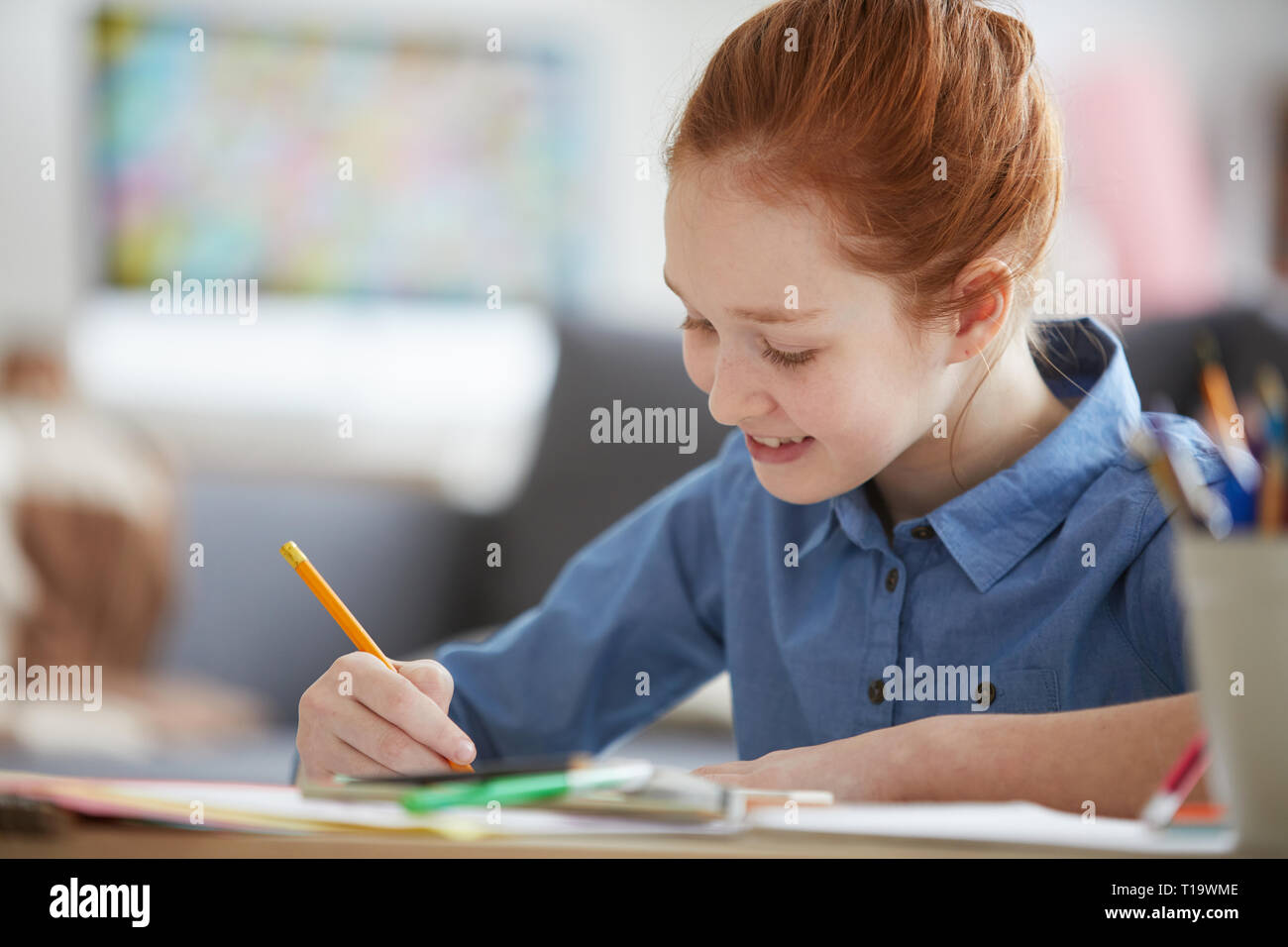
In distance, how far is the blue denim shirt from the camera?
0.65 m

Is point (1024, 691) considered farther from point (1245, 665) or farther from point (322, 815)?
point (322, 815)

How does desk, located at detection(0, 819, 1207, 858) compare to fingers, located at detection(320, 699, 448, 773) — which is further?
fingers, located at detection(320, 699, 448, 773)

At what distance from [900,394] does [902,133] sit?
0.13 m

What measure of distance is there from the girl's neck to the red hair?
7 centimetres

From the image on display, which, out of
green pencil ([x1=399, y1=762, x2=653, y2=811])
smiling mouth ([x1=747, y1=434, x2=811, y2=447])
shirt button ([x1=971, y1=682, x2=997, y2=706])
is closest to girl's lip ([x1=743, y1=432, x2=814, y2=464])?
smiling mouth ([x1=747, y1=434, x2=811, y2=447])

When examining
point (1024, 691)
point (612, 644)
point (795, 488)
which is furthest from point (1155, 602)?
point (612, 644)

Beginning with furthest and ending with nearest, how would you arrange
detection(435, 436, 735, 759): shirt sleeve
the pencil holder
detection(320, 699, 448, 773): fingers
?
detection(435, 436, 735, 759): shirt sleeve < detection(320, 699, 448, 773): fingers < the pencil holder

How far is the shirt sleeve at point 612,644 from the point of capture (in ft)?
2.63

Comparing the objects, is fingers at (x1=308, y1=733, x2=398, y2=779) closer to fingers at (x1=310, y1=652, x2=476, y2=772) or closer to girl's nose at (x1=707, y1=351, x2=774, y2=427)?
fingers at (x1=310, y1=652, x2=476, y2=772)

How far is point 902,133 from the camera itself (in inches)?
25.1

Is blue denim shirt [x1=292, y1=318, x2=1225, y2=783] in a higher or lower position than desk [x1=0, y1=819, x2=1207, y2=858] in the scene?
higher

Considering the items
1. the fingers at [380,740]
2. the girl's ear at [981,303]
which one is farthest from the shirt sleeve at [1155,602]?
the fingers at [380,740]

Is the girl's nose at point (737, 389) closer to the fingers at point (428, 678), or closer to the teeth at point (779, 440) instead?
the teeth at point (779, 440)

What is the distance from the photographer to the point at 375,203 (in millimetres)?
2770
